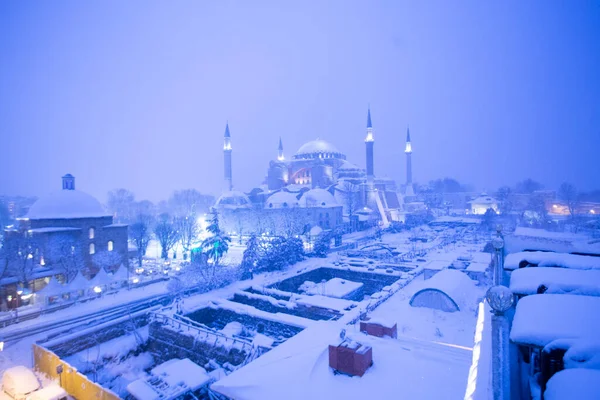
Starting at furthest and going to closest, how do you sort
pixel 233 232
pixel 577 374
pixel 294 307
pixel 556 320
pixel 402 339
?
pixel 233 232
pixel 294 307
pixel 402 339
pixel 556 320
pixel 577 374

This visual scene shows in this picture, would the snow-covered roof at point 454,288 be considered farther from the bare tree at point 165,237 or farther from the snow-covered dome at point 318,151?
the snow-covered dome at point 318,151

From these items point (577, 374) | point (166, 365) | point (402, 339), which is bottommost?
point (166, 365)

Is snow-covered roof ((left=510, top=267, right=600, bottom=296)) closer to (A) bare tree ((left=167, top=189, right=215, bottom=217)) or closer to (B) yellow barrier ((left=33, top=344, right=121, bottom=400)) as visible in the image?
(B) yellow barrier ((left=33, top=344, right=121, bottom=400))

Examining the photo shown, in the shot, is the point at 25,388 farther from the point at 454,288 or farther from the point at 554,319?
the point at 454,288

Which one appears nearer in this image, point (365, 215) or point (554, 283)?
point (554, 283)

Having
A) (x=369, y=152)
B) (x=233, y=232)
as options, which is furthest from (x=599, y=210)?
(x=233, y=232)

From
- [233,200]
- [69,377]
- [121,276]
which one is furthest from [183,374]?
[233,200]

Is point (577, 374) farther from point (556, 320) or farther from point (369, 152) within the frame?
point (369, 152)
